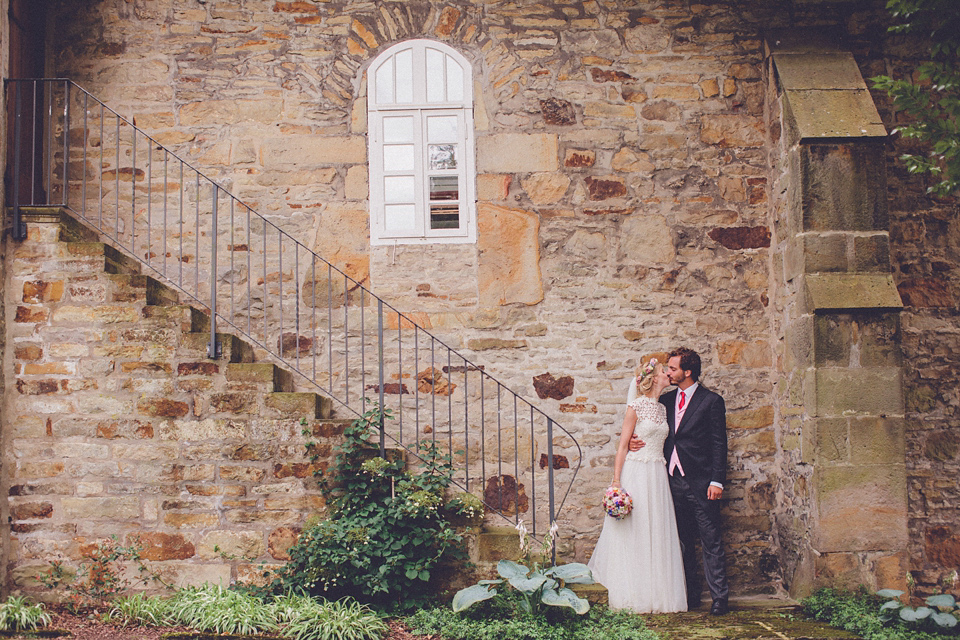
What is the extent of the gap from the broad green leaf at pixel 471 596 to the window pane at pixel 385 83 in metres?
3.91

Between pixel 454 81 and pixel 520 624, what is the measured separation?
427 centimetres

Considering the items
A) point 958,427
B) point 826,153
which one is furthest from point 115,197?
point 958,427

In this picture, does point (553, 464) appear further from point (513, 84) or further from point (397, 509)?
point (513, 84)

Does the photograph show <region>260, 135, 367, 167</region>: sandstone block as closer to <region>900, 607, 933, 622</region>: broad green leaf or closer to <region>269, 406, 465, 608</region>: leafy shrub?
<region>269, 406, 465, 608</region>: leafy shrub

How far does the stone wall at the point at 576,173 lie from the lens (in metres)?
6.36

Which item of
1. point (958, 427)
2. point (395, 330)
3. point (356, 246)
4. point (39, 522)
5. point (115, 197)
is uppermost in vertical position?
point (115, 197)

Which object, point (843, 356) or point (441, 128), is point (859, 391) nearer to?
point (843, 356)

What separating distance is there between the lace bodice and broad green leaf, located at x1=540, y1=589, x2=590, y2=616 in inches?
43.1

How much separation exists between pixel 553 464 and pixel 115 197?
4.17 m

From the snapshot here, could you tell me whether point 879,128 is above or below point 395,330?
above

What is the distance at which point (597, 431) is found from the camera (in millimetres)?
6305

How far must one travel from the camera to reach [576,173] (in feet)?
21.3

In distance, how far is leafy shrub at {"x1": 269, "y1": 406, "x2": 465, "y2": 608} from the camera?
520 centimetres

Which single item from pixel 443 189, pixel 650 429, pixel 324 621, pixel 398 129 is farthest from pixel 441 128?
pixel 324 621
